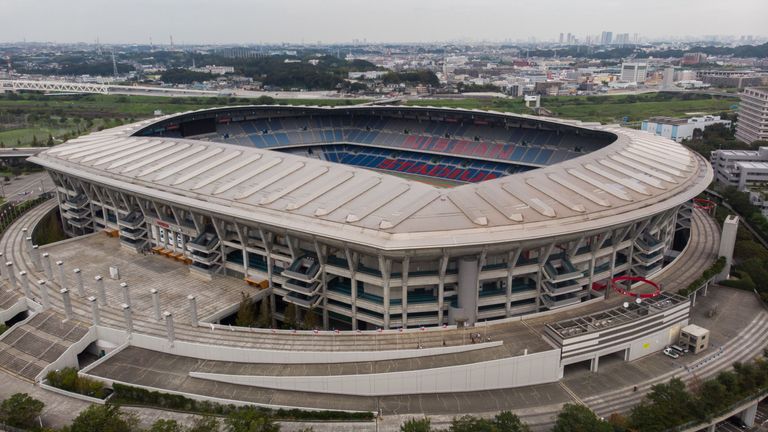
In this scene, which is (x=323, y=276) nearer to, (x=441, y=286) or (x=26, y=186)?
(x=441, y=286)

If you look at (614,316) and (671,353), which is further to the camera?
(671,353)

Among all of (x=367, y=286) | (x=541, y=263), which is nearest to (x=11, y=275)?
(x=367, y=286)

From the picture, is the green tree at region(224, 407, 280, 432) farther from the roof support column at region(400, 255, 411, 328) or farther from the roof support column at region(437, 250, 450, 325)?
the roof support column at region(437, 250, 450, 325)

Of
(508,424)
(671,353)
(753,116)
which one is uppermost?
(753,116)

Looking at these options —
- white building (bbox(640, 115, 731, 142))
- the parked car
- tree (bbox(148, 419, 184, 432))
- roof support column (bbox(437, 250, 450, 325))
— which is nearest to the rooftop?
the parked car

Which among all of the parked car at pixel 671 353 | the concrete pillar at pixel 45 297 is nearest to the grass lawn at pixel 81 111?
the concrete pillar at pixel 45 297

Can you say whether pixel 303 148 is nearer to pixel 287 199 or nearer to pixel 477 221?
pixel 287 199
